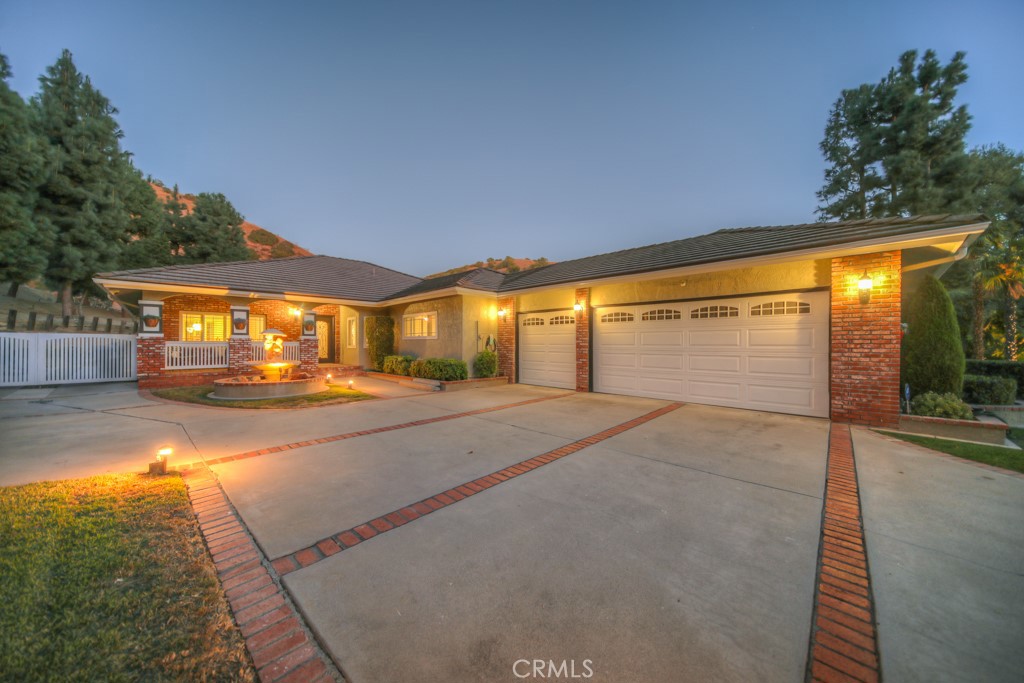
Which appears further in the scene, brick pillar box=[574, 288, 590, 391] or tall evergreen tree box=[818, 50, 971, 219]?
tall evergreen tree box=[818, 50, 971, 219]

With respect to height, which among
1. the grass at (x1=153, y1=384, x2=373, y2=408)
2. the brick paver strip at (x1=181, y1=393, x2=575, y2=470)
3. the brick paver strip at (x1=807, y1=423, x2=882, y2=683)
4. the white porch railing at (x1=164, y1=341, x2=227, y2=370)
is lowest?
the brick paver strip at (x1=807, y1=423, x2=882, y2=683)

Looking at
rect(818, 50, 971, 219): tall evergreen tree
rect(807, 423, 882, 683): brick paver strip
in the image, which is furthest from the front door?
rect(818, 50, 971, 219): tall evergreen tree

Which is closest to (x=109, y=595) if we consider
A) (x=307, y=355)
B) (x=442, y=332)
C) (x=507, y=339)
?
(x=507, y=339)

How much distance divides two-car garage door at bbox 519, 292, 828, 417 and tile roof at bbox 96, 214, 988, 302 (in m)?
1.05

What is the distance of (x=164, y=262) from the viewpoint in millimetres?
22922

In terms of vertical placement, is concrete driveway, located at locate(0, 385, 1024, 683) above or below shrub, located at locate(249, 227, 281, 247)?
below

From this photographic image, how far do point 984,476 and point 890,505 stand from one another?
182 cm

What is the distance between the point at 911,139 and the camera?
1552 centimetres

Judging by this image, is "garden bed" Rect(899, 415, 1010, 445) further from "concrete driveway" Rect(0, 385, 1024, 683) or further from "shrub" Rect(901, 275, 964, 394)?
"shrub" Rect(901, 275, 964, 394)

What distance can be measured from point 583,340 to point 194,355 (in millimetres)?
12190

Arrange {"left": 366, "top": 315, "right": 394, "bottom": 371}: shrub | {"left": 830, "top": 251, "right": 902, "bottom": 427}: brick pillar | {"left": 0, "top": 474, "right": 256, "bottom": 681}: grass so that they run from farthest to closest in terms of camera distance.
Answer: {"left": 366, "top": 315, "right": 394, "bottom": 371}: shrub
{"left": 830, "top": 251, "right": 902, "bottom": 427}: brick pillar
{"left": 0, "top": 474, "right": 256, "bottom": 681}: grass

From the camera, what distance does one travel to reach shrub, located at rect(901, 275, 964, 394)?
6816 mm

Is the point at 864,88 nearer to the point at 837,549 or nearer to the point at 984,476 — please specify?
the point at 984,476

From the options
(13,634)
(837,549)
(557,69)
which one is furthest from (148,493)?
(557,69)
